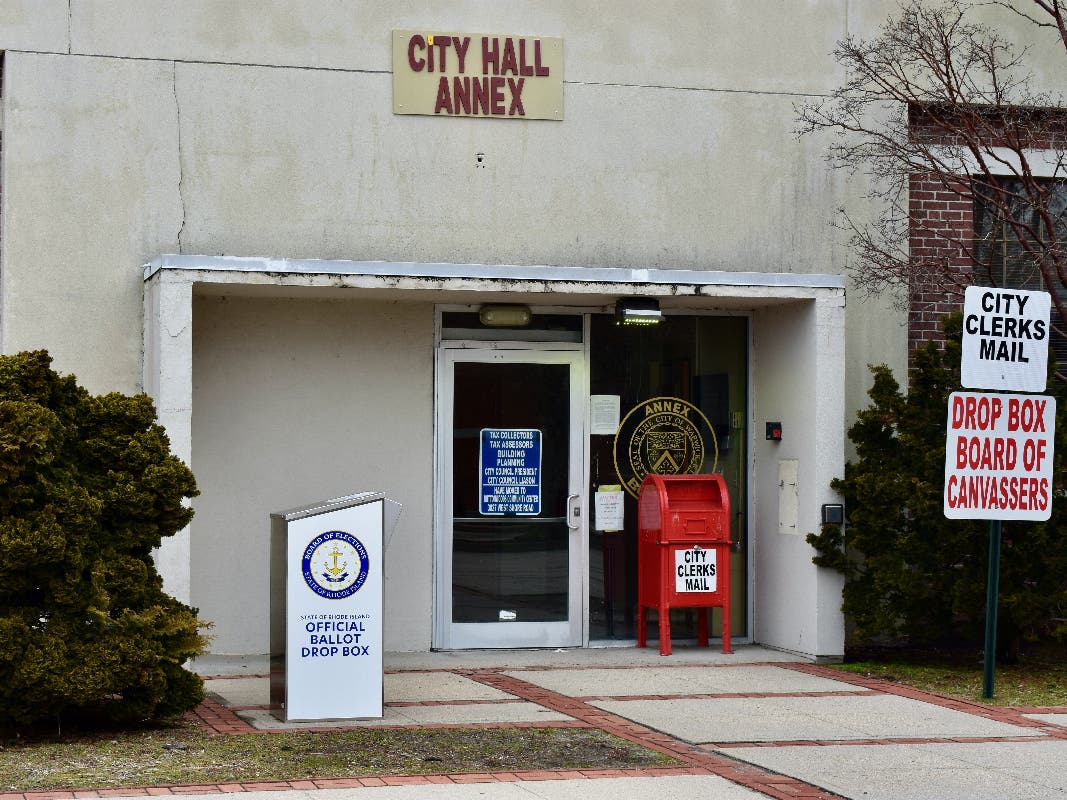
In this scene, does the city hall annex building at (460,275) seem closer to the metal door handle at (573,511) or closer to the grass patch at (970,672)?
the metal door handle at (573,511)

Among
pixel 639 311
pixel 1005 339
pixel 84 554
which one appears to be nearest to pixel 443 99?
pixel 639 311

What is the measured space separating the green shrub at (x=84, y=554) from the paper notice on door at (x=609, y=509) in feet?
14.3

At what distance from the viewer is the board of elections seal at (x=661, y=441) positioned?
Result: 476 inches

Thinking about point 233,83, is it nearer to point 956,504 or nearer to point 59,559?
point 59,559

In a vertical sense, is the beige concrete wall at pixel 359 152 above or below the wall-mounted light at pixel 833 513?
above

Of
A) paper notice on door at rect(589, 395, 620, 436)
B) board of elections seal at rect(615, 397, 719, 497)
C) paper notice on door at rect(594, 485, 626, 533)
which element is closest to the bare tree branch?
board of elections seal at rect(615, 397, 719, 497)

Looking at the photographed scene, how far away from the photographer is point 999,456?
9.90 metres

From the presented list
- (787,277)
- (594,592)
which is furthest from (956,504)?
(594,592)

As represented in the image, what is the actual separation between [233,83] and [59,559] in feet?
14.9

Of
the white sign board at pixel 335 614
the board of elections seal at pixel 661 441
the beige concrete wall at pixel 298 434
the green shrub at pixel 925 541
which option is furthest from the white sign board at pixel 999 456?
the beige concrete wall at pixel 298 434

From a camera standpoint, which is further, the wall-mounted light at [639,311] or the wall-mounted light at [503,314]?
the wall-mounted light at [503,314]

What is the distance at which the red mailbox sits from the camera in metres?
11.5

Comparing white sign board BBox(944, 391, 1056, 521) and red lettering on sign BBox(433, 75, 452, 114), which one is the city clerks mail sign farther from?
white sign board BBox(944, 391, 1056, 521)

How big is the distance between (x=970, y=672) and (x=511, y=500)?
12.2ft
